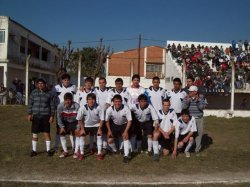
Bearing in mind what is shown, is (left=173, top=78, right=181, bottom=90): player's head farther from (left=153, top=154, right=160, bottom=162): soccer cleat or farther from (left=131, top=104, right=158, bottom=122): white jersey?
(left=153, top=154, right=160, bottom=162): soccer cleat

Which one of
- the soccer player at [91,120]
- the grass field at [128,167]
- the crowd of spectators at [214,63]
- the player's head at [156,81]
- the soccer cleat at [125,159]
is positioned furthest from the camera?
the crowd of spectators at [214,63]

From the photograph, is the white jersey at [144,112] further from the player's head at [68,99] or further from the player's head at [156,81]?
the player's head at [68,99]

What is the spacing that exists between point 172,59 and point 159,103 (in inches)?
816

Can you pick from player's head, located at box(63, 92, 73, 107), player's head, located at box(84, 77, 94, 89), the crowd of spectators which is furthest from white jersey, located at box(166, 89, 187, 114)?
the crowd of spectators

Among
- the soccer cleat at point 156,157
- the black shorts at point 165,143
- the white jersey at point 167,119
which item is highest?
the white jersey at point 167,119

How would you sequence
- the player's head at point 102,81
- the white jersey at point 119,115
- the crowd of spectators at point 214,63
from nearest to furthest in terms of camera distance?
the white jersey at point 119,115 < the player's head at point 102,81 < the crowd of spectators at point 214,63

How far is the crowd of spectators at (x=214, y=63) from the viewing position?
21.8 m

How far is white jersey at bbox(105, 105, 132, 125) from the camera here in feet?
29.1

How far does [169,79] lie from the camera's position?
2980cm

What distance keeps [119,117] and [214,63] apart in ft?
65.5

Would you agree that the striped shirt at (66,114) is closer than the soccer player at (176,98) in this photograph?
Yes

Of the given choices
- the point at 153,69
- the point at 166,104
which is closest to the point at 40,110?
the point at 166,104

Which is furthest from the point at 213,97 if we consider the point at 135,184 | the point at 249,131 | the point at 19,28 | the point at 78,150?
the point at 19,28

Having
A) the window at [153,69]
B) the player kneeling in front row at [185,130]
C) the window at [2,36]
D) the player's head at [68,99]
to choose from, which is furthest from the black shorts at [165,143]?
the window at [153,69]
